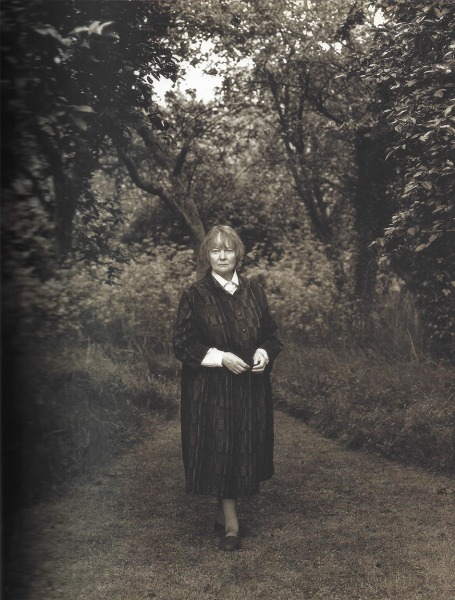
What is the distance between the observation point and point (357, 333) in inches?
359

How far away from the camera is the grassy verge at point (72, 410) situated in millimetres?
3654

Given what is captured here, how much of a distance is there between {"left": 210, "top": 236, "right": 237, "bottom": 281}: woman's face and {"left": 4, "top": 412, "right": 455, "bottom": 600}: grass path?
1.76 meters

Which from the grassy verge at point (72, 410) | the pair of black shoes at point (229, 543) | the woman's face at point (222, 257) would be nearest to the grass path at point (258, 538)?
the pair of black shoes at point (229, 543)

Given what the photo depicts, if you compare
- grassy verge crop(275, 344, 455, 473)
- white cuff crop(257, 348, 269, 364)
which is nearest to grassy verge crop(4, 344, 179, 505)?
white cuff crop(257, 348, 269, 364)

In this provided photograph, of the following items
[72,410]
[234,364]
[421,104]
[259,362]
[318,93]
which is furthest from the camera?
[318,93]

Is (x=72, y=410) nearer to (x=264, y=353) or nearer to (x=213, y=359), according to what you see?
(x=213, y=359)

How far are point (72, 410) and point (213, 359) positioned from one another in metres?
1.20

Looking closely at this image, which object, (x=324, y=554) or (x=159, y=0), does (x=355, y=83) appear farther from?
(x=324, y=554)

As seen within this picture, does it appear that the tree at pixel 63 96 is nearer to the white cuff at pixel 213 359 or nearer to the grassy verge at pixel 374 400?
the white cuff at pixel 213 359

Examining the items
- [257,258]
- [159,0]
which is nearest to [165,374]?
[257,258]

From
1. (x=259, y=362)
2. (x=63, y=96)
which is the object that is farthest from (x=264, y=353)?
(x=63, y=96)

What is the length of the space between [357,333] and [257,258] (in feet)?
8.30

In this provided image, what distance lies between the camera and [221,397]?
4766 millimetres

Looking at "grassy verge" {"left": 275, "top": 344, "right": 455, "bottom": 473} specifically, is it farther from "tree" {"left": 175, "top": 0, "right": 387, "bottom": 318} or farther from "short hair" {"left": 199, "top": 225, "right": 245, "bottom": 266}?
"short hair" {"left": 199, "top": 225, "right": 245, "bottom": 266}
